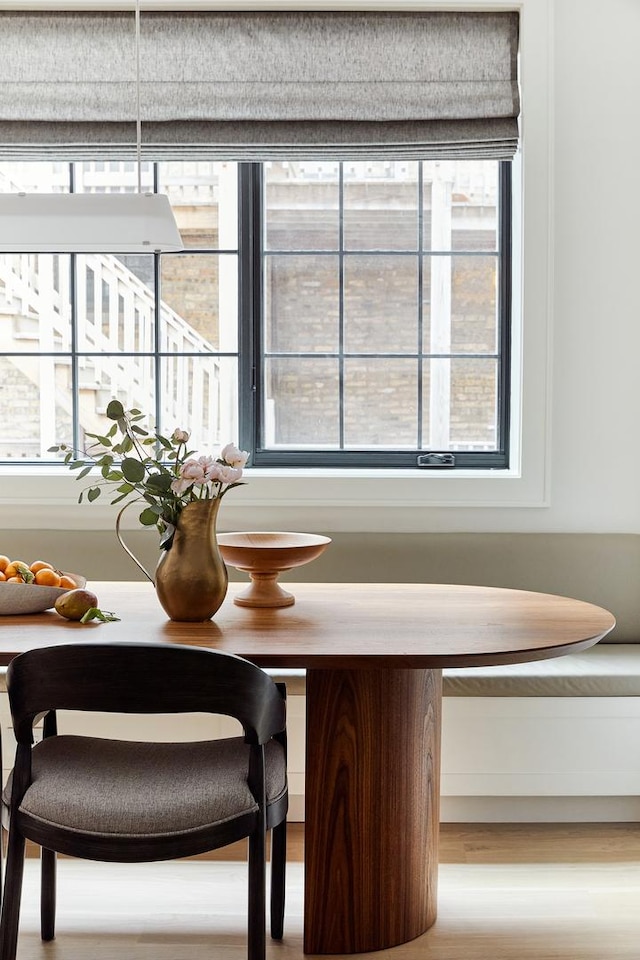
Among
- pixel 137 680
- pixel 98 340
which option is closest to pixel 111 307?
pixel 98 340

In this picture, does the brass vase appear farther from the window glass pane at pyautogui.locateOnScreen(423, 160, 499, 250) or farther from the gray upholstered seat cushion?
the window glass pane at pyautogui.locateOnScreen(423, 160, 499, 250)

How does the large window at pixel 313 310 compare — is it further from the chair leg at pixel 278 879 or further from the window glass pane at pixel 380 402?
the chair leg at pixel 278 879

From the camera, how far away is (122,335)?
3.65m

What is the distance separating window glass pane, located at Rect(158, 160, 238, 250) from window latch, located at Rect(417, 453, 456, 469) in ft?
3.55

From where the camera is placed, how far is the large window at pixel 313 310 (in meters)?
3.59

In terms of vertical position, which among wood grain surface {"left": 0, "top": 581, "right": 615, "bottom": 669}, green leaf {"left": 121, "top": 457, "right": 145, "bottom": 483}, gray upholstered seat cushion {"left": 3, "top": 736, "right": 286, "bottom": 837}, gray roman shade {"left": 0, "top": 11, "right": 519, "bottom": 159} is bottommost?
gray upholstered seat cushion {"left": 3, "top": 736, "right": 286, "bottom": 837}

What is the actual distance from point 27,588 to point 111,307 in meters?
1.70

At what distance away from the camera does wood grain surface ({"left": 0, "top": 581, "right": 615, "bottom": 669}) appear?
1.87 metres

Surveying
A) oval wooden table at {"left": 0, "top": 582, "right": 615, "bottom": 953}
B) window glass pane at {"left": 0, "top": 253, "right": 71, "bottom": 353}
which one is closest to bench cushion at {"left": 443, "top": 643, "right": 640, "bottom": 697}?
oval wooden table at {"left": 0, "top": 582, "right": 615, "bottom": 953}

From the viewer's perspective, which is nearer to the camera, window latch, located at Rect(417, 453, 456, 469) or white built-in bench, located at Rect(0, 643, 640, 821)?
white built-in bench, located at Rect(0, 643, 640, 821)

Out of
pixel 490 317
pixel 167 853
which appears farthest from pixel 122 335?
pixel 167 853

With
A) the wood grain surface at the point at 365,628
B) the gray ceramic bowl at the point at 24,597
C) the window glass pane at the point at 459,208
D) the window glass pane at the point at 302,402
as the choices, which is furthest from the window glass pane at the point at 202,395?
the gray ceramic bowl at the point at 24,597

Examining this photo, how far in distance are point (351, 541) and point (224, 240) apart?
49.1 inches

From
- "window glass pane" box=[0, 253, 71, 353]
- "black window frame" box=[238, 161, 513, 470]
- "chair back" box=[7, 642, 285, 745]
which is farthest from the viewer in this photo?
"window glass pane" box=[0, 253, 71, 353]
